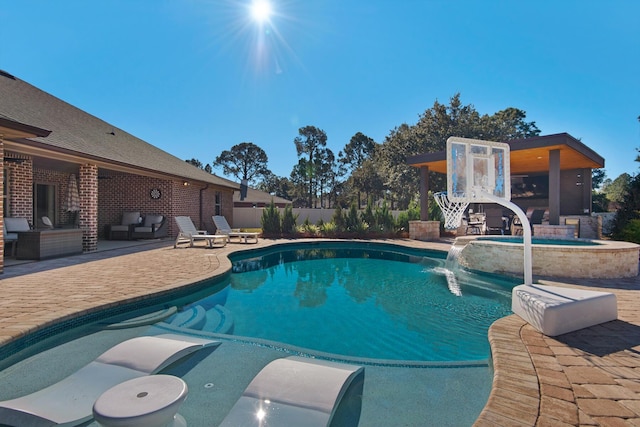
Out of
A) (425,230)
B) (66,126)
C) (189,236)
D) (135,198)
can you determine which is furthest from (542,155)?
(66,126)

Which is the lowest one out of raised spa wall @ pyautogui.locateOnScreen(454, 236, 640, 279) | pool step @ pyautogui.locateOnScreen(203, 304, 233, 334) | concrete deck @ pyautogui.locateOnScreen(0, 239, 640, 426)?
pool step @ pyautogui.locateOnScreen(203, 304, 233, 334)

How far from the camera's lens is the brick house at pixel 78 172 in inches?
311

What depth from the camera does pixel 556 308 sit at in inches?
134

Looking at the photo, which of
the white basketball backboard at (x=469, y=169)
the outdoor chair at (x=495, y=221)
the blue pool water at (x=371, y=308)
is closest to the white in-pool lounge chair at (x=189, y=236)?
the blue pool water at (x=371, y=308)

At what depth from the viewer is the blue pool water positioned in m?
4.06

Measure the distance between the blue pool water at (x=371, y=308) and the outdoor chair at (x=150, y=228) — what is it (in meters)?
5.70

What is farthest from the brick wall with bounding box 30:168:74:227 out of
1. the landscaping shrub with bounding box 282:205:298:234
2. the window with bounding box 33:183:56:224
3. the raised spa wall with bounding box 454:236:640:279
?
the raised spa wall with bounding box 454:236:640:279

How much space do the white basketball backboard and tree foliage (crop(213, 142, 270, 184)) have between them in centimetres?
4717

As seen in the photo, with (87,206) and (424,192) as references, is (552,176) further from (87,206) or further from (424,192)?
(87,206)

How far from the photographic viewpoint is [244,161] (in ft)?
167

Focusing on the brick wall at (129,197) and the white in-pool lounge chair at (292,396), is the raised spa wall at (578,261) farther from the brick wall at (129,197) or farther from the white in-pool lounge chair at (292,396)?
the brick wall at (129,197)

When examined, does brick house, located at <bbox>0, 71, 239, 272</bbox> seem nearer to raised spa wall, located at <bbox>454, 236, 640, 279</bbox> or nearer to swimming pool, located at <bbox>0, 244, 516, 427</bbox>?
swimming pool, located at <bbox>0, 244, 516, 427</bbox>

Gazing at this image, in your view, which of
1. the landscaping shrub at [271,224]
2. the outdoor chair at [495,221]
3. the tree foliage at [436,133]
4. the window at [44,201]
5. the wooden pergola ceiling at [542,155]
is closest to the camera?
the wooden pergola ceiling at [542,155]

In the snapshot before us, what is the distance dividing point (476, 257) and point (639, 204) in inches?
378
